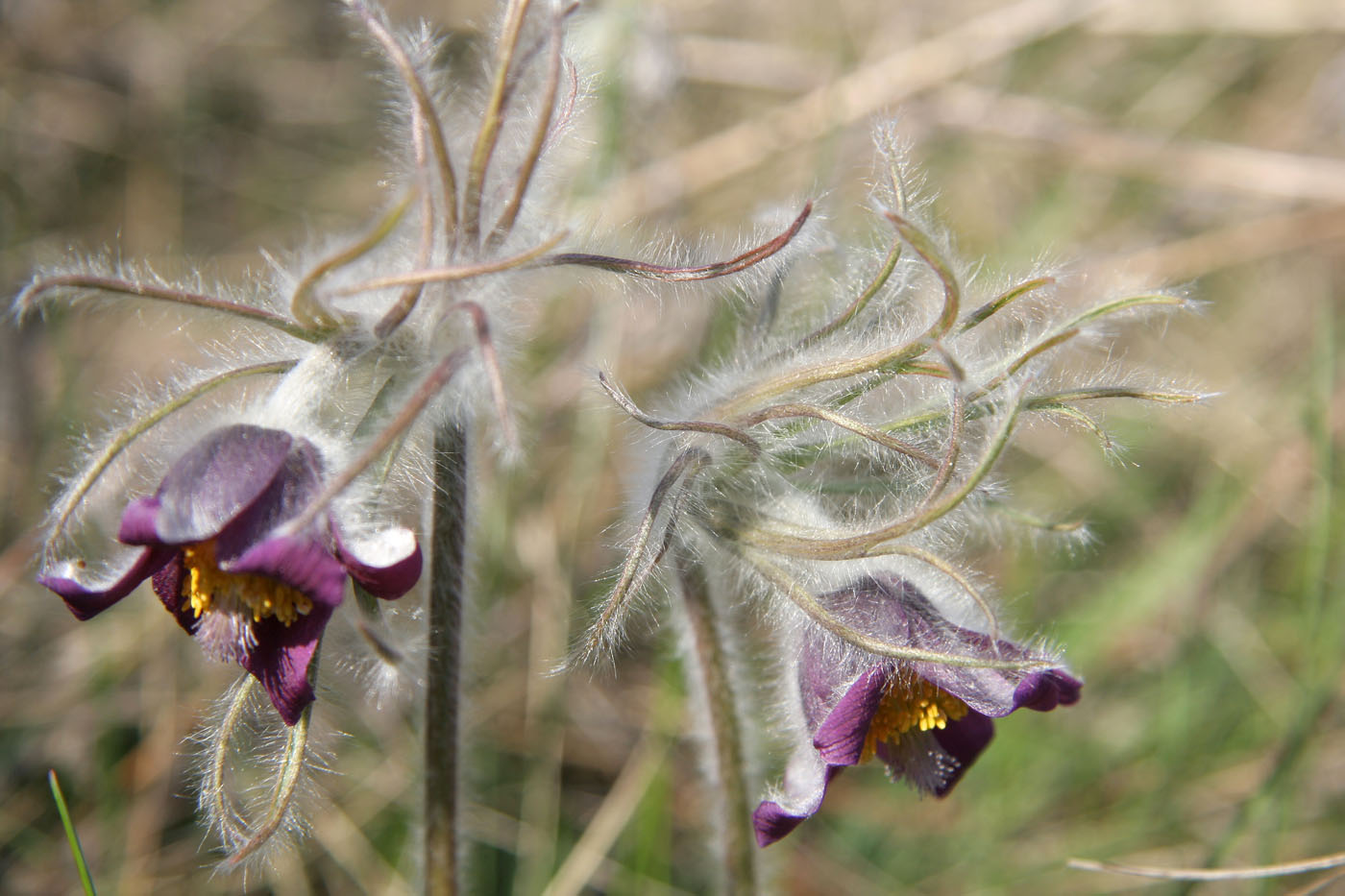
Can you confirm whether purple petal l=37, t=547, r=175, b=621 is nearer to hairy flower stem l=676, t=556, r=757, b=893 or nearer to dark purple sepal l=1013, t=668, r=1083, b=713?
hairy flower stem l=676, t=556, r=757, b=893

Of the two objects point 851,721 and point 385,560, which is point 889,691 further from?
point 385,560

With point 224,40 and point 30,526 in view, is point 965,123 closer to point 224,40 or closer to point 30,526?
point 224,40

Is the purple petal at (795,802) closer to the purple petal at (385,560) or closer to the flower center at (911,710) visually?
the flower center at (911,710)

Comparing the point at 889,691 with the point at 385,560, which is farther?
the point at 889,691

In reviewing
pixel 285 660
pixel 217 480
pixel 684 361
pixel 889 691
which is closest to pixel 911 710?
pixel 889 691

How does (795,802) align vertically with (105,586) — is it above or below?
below
